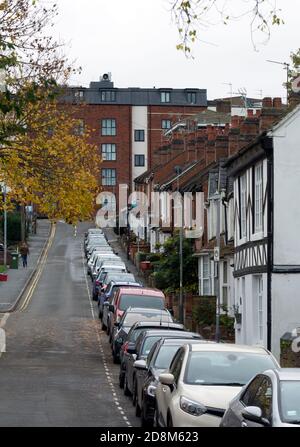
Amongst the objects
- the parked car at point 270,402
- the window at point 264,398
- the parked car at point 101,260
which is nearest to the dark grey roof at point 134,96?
the parked car at point 101,260

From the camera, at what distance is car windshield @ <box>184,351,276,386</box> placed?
1666 centimetres

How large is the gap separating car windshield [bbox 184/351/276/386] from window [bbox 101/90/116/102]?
10751 centimetres

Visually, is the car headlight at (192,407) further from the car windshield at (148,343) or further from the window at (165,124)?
Result: the window at (165,124)

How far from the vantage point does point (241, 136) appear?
147 ft

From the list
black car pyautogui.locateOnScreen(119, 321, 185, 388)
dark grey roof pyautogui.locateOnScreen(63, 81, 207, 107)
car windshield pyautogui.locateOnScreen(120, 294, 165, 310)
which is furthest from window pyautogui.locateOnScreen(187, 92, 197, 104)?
black car pyautogui.locateOnScreen(119, 321, 185, 388)

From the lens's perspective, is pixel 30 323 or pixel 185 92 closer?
pixel 30 323

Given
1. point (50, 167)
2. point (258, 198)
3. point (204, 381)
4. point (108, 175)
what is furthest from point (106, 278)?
point (108, 175)

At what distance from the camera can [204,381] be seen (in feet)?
54.3

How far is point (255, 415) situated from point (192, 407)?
10.7 feet

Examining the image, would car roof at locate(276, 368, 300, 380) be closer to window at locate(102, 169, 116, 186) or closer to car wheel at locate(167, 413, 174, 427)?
car wheel at locate(167, 413, 174, 427)
